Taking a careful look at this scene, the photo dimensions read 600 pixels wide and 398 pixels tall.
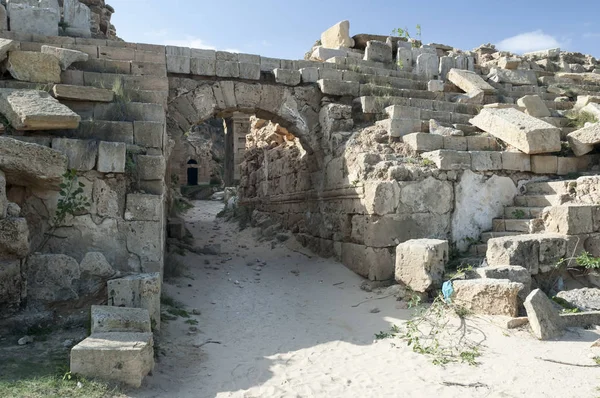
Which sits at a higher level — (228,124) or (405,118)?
(228,124)

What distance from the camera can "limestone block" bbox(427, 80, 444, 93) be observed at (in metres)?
9.89

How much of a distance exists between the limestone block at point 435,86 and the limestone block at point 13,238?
8012mm

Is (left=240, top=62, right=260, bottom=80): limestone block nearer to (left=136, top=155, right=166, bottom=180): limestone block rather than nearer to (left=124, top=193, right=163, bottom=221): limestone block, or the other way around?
(left=136, top=155, right=166, bottom=180): limestone block

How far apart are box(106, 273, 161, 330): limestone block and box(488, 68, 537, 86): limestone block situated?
30.9 feet

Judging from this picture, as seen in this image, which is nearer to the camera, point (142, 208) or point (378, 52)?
point (142, 208)

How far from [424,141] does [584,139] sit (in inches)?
105

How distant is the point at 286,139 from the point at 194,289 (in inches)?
209

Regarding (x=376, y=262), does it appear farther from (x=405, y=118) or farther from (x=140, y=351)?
(x=140, y=351)

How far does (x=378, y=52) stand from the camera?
11.2 meters

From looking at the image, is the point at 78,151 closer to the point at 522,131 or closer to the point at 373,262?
the point at 373,262

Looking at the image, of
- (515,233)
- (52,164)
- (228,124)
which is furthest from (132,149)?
(228,124)

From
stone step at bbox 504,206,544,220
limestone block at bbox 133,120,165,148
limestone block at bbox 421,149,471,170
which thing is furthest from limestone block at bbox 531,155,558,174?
limestone block at bbox 133,120,165,148

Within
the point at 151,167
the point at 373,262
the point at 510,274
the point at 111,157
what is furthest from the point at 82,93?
the point at 510,274

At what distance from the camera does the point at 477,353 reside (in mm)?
4391
